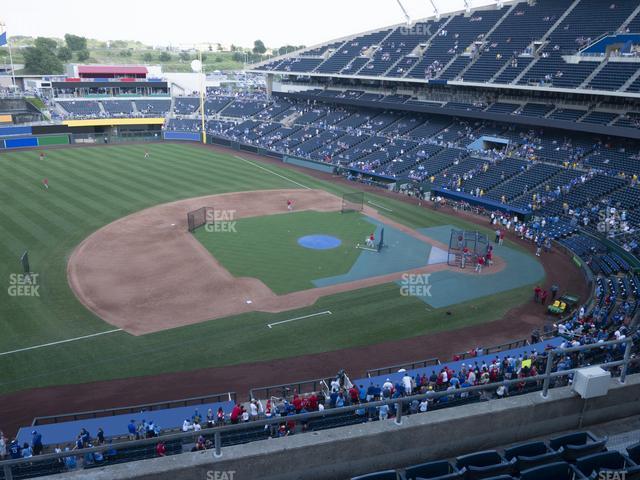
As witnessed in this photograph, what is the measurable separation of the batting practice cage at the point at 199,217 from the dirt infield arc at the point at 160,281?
2.45 ft

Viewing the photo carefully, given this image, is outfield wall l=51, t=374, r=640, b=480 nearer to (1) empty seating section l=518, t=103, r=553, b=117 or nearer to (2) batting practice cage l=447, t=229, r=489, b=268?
(2) batting practice cage l=447, t=229, r=489, b=268

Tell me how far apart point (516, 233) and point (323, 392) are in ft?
90.4

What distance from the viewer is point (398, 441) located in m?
7.92

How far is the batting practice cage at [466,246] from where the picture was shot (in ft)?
111

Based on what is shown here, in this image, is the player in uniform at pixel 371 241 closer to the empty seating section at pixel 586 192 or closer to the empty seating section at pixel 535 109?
the empty seating section at pixel 586 192

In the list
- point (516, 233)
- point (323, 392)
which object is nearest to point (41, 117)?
point (516, 233)

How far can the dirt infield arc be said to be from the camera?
25891 mm

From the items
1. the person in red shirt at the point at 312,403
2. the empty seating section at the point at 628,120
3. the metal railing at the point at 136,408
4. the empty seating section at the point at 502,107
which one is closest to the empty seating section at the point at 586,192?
the empty seating section at the point at 628,120

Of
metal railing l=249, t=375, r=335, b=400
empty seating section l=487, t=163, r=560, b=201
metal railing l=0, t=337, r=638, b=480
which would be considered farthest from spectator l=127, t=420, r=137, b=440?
empty seating section l=487, t=163, r=560, b=201

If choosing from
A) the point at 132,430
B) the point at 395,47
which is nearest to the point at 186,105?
the point at 395,47

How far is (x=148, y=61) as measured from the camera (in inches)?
7121

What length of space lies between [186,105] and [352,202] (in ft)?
175

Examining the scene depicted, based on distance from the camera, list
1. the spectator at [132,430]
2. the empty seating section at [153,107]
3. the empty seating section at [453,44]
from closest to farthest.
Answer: the spectator at [132,430] → the empty seating section at [453,44] → the empty seating section at [153,107]

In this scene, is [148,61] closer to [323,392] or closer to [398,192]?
[398,192]
